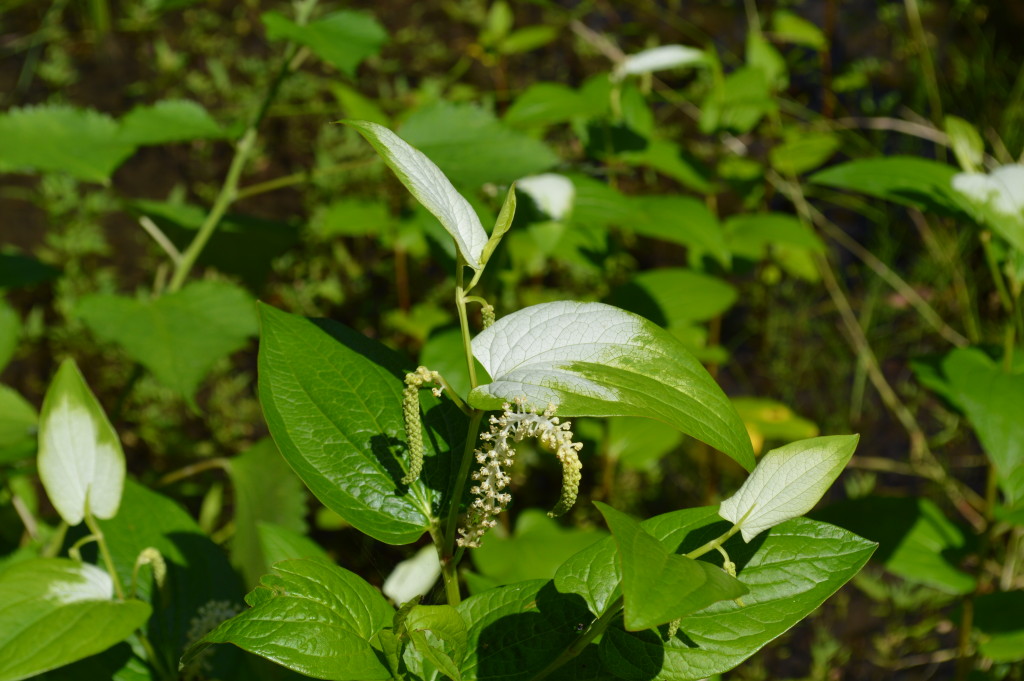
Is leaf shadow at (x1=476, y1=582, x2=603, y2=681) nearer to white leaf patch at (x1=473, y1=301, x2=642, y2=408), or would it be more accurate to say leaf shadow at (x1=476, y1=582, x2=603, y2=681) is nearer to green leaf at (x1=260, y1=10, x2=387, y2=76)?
white leaf patch at (x1=473, y1=301, x2=642, y2=408)

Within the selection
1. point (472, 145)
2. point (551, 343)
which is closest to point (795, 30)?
point (472, 145)

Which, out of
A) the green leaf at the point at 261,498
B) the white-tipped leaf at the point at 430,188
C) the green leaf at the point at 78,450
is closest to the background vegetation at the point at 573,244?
the green leaf at the point at 261,498

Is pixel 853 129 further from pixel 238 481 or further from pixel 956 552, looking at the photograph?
pixel 238 481

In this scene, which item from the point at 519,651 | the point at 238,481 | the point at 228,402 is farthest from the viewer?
the point at 228,402

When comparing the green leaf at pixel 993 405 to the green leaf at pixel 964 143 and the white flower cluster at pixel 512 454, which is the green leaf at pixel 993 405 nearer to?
the green leaf at pixel 964 143

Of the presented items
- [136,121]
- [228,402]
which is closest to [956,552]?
[136,121]

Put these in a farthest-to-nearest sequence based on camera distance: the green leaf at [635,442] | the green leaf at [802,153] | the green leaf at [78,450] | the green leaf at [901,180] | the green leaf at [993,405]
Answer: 1. the green leaf at [802,153]
2. the green leaf at [635,442]
3. the green leaf at [901,180]
4. the green leaf at [993,405]
5. the green leaf at [78,450]

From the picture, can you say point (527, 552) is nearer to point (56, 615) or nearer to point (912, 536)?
point (912, 536)
